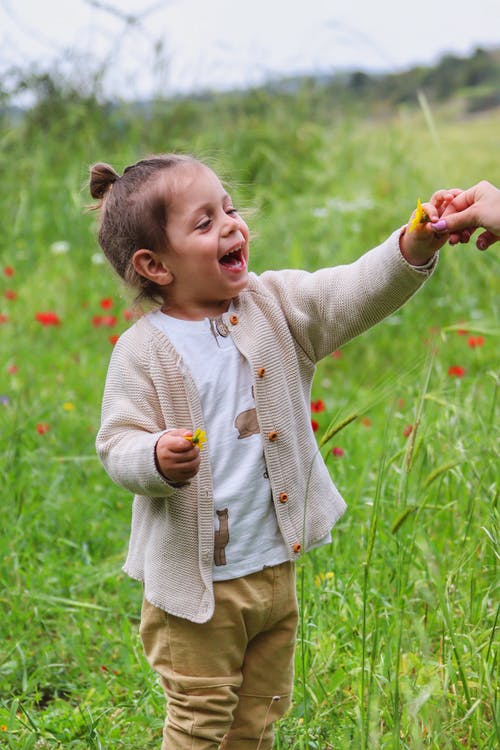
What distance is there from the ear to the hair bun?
0.59 ft

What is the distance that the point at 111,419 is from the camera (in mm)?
1770

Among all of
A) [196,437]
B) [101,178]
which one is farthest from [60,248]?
[196,437]

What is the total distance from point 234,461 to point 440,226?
0.55m

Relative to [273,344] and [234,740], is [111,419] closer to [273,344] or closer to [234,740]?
[273,344]

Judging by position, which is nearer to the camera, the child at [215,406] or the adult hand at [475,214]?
the adult hand at [475,214]

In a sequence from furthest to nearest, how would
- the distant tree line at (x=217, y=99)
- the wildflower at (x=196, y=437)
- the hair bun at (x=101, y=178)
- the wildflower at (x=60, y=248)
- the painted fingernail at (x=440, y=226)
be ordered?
1. the distant tree line at (x=217, y=99)
2. the wildflower at (x=60, y=248)
3. the hair bun at (x=101, y=178)
4. the painted fingernail at (x=440, y=226)
5. the wildflower at (x=196, y=437)

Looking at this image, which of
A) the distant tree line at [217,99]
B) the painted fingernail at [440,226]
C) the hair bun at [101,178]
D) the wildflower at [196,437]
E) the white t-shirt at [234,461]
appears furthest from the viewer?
the distant tree line at [217,99]

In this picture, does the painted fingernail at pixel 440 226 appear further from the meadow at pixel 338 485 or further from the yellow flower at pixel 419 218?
the meadow at pixel 338 485

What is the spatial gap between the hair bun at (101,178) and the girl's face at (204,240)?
0.18 metres

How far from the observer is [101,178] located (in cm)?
196

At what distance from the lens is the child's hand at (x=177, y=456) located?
1.61 m

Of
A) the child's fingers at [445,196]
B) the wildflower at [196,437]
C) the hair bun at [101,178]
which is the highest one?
the hair bun at [101,178]

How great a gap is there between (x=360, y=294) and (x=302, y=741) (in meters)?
0.91

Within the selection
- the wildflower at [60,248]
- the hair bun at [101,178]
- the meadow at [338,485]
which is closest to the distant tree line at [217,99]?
the meadow at [338,485]
